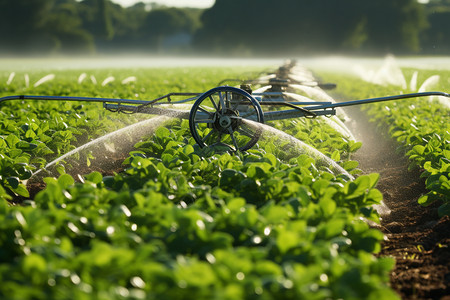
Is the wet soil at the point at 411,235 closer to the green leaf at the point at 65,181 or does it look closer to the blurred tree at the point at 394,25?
the green leaf at the point at 65,181

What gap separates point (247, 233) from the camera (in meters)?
2.45

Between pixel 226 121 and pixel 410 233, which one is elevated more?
pixel 226 121

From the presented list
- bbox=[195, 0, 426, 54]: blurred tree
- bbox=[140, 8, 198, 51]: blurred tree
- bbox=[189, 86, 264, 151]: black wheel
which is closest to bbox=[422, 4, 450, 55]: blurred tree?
bbox=[195, 0, 426, 54]: blurred tree

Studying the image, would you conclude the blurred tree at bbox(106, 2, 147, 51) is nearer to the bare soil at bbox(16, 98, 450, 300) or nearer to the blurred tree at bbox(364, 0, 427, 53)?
the blurred tree at bbox(364, 0, 427, 53)

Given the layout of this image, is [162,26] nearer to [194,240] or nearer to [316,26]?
[316,26]

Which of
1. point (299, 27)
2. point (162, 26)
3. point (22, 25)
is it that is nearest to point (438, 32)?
point (299, 27)

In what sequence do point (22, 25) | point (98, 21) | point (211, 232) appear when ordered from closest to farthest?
1. point (211, 232)
2. point (22, 25)
3. point (98, 21)

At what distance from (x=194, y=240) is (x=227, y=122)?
2.56 meters

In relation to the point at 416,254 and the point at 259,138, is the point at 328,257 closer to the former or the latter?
the point at 416,254

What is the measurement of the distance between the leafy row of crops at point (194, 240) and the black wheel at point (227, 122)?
91cm

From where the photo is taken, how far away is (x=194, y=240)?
91.9 inches

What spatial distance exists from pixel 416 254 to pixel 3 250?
2670 millimetres

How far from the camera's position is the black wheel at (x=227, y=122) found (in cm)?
469

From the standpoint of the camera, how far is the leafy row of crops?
1909 mm
